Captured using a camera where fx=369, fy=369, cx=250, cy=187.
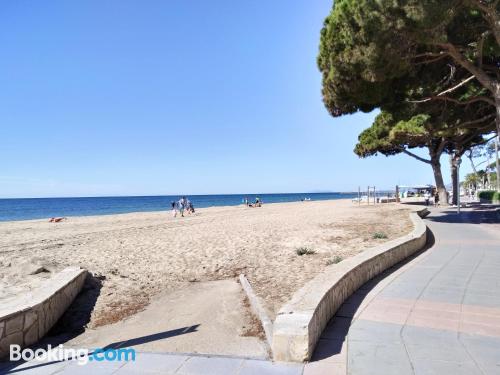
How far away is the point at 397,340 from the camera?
3.23 metres

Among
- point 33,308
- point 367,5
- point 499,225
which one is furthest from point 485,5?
point 33,308

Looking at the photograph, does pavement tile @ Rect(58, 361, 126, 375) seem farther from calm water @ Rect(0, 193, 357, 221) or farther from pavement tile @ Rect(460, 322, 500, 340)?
calm water @ Rect(0, 193, 357, 221)

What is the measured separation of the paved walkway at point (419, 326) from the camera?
2.79 metres

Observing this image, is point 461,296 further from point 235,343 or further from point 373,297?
point 235,343

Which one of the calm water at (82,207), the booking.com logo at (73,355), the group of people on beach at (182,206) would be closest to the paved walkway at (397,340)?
the booking.com logo at (73,355)

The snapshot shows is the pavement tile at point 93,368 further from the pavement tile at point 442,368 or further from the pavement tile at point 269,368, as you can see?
the pavement tile at point 442,368

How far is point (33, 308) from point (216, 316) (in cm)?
202

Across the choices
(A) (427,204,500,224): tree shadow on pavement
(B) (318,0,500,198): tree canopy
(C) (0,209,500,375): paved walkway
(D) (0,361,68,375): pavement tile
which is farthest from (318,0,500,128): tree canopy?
(D) (0,361,68,375): pavement tile

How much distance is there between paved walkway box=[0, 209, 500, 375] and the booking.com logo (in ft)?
0.33

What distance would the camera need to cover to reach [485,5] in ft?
29.5

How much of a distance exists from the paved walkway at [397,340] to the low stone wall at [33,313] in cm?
46

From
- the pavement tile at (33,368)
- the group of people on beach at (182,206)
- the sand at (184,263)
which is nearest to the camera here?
the pavement tile at (33,368)

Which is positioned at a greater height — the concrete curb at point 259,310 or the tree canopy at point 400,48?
the tree canopy at point 400,48

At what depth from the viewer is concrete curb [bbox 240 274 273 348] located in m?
3.57
